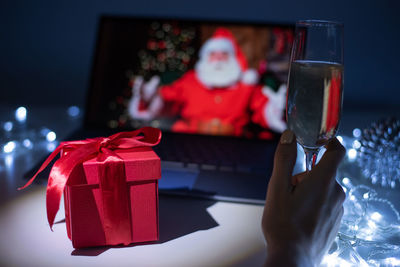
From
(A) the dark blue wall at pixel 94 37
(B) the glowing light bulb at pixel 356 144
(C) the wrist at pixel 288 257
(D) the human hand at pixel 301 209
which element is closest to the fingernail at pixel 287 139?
(D) the human hand at pixel 301 209

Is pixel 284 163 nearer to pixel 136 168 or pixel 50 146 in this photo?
pixel 136 168

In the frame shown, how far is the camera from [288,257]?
0.47 meters

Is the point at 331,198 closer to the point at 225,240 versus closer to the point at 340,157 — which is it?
the point at 340,157

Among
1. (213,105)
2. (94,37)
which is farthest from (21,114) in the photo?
(213,105)

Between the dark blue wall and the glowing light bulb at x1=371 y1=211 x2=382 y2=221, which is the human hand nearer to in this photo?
the glowing light bulb at x1=371 y1=211 x2=382 y2=221

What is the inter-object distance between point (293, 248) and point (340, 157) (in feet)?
0.47

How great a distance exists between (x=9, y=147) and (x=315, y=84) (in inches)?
28.8

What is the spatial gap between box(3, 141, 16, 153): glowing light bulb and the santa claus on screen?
33 cm

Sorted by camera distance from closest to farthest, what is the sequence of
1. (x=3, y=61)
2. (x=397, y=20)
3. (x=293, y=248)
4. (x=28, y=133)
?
(x=293, y=248) → (x=28, y=133) → (x=397, y=20) → (x=3, y=61)

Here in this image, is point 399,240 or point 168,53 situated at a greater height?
point 168,53

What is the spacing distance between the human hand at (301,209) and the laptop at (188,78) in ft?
1.70

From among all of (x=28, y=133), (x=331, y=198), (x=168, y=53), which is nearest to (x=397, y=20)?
(x=168, y=53)

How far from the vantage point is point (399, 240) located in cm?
63

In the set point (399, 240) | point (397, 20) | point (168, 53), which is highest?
point (397, 20)
